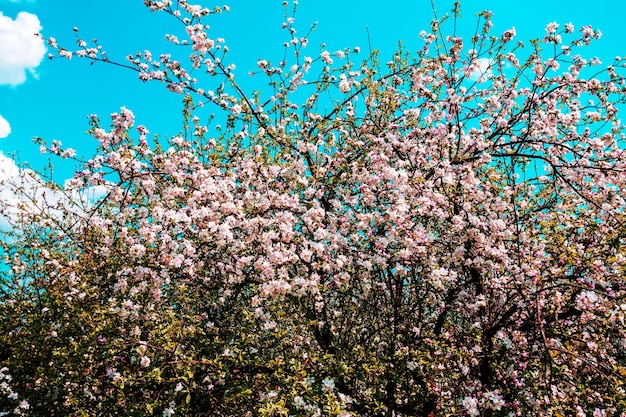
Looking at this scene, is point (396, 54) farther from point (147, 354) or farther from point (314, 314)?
point (147, 354)

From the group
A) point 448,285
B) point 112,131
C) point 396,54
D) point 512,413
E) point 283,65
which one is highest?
point 396,54

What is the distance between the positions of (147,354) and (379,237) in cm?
344

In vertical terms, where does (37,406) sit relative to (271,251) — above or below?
below

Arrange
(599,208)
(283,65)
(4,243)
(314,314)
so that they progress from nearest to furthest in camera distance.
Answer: (599,208) → (314,314) → (283,65) → (4,243)

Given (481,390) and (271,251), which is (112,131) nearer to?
(271,251)

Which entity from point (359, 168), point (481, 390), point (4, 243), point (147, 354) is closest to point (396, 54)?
point (359, 168)

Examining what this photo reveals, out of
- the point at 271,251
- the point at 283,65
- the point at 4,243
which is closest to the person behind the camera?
the point at 271,251

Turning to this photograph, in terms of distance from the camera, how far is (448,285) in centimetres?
696

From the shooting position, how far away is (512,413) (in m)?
5.43

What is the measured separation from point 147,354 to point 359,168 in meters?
4.22

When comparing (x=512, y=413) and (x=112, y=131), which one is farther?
(x=112, y=131)

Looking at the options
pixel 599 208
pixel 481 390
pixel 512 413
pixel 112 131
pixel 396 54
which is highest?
pixel 396 54

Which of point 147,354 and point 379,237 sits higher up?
Result: point 379,237

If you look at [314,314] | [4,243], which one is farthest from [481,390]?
[4,243]
